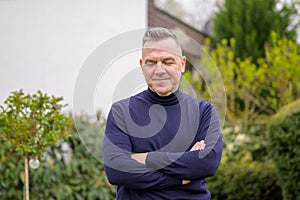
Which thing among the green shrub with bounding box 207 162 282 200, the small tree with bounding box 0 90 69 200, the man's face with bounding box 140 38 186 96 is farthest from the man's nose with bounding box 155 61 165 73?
the green shrub with bounding box 207 162 282 200

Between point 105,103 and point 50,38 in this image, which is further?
point 50,38

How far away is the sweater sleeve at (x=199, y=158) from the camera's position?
1.97 meters

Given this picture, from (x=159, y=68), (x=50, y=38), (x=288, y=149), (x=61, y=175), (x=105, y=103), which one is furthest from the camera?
(x=50, y=38)

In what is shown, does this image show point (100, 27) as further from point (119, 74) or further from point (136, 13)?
point (119, 74)

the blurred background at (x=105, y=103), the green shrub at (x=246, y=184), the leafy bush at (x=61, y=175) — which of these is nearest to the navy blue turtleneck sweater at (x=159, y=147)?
the blurred background at (x=105, y=103)

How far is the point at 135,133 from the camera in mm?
2010

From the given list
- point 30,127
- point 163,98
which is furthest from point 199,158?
point 30,127

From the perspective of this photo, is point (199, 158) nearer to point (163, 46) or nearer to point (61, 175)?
point (163, 46)

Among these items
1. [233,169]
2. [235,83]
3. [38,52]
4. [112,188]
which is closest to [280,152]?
[233,169]

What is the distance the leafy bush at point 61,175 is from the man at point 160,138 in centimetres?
250

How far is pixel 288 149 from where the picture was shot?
400 cm

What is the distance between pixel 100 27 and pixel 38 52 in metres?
1.02

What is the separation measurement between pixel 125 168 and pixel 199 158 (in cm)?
33

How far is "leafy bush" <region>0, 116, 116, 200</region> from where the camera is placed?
169 inches
